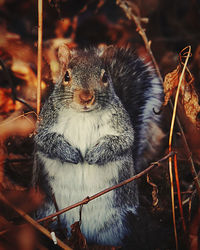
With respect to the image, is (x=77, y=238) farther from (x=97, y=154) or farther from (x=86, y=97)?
(x=86, y=97)

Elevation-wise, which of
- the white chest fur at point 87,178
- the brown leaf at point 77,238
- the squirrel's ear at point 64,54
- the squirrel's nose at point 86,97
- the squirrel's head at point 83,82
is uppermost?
the squirrel's ear at point 64,54

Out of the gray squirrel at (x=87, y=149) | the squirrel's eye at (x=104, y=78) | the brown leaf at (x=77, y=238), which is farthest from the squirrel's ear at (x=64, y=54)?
the brown leaf at (x=77, y=238)

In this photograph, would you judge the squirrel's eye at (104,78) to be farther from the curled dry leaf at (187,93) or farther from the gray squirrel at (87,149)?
the curled dry leaf at (187,93)

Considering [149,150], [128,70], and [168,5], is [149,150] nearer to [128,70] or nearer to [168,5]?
[128,70]

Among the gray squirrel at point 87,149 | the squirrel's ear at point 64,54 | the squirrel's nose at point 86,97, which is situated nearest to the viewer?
the squirrel's nose at point 86,97

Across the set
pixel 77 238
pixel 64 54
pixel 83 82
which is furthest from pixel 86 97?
pixel 77 238

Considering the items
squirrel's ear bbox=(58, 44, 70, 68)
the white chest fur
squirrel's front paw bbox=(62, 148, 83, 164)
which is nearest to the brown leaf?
the white chest fur

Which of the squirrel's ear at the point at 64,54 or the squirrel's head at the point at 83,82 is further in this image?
the squirrel's ear at the point at 64,54

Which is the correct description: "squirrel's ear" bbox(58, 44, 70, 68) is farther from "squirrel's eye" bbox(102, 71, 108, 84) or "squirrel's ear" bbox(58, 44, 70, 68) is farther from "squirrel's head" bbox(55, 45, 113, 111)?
"squirrel's eye" bbox(102, 71, 108, 84)

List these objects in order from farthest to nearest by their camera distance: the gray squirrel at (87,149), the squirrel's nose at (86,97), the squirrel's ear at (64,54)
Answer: the squirrel's ear at (64,54)
the gray squirrel at (87,149)
the squirrel's nose at (86,97)
